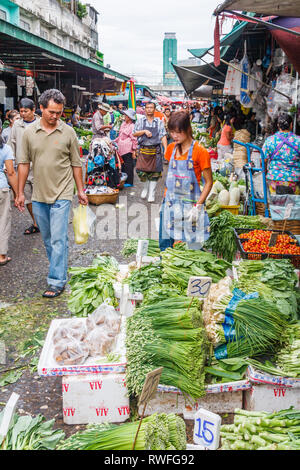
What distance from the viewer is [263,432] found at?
2299 mm

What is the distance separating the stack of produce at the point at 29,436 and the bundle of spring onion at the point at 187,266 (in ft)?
5.30

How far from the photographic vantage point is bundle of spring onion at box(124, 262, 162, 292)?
12.5 ft

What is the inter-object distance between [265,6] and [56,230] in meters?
3.03

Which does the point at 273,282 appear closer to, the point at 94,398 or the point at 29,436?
the point at 94,398

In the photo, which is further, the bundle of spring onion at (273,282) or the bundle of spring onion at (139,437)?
the bundle of spring onion at (273,282)

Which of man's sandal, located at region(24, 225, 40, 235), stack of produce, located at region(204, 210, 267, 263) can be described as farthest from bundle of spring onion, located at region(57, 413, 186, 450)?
man's sandal, located at region(24, 225, 40, 235)

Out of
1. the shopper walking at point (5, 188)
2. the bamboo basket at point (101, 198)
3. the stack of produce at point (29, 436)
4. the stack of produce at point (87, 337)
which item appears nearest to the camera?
the stack of produce at point (29, 436)

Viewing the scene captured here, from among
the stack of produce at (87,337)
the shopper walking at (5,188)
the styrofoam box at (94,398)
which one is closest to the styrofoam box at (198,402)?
the styrofoam box at (94,398)

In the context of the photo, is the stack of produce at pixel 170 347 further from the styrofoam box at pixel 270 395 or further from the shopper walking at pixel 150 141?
the shopper walking at pixel 150 141

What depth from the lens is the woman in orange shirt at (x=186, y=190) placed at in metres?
4.38

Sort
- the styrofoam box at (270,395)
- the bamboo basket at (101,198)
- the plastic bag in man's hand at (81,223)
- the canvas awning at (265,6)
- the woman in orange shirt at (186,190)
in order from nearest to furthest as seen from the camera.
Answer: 1. the styrofoam box at (270,395)
2. the canvas awning at (265,6)
3. the woman in orange shirt at (186,190)
4. the plastic bag in man's hand at (81,223)
5. the bamboo basket at (101,198)

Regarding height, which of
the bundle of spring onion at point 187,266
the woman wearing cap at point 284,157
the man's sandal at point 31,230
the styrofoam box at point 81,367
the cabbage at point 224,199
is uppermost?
the woman wearing cap at point 284,157

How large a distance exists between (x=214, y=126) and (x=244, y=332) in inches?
640

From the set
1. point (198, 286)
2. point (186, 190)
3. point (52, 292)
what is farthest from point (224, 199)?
point (198, 286)
